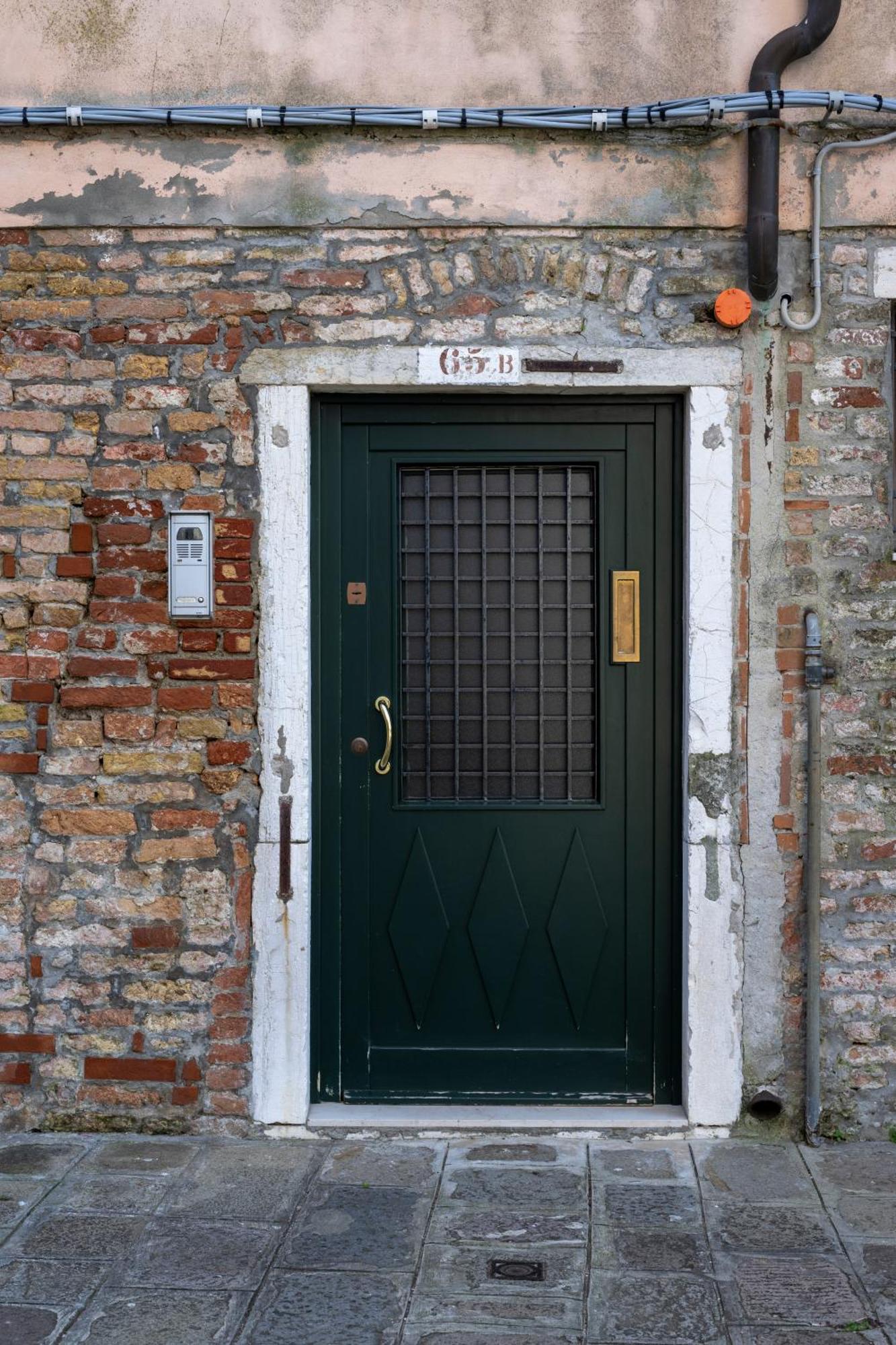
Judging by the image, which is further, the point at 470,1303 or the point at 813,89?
the point at 813,89

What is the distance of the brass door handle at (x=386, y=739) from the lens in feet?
12.9

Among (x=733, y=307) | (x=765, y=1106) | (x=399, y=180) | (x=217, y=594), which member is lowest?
(x=765, y=1106)

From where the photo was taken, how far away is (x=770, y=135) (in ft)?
12.1

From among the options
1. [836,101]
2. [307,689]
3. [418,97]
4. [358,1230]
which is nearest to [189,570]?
[307,689]

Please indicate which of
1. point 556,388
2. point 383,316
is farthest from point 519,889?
point 383,316

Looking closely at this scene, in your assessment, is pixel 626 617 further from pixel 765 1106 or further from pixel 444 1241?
pixel 444 1241

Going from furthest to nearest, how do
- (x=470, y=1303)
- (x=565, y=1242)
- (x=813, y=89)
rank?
1. (x=813, y=89)
2. (x=565, y=1242)
3. (x=470, y=1303)

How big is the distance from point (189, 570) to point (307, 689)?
523 mm

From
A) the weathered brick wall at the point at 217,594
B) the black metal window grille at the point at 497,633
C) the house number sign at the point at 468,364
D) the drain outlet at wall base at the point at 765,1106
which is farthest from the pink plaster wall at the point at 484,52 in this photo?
the drain outlet at wall base at the point at 765,1106

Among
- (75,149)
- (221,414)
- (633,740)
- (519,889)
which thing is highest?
(75,149)

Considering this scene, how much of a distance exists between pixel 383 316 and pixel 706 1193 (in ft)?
9.11

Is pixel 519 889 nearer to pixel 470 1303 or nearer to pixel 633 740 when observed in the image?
pixel 633 740

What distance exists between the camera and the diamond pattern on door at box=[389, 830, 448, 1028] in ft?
13.0

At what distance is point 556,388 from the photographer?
3814 mm
